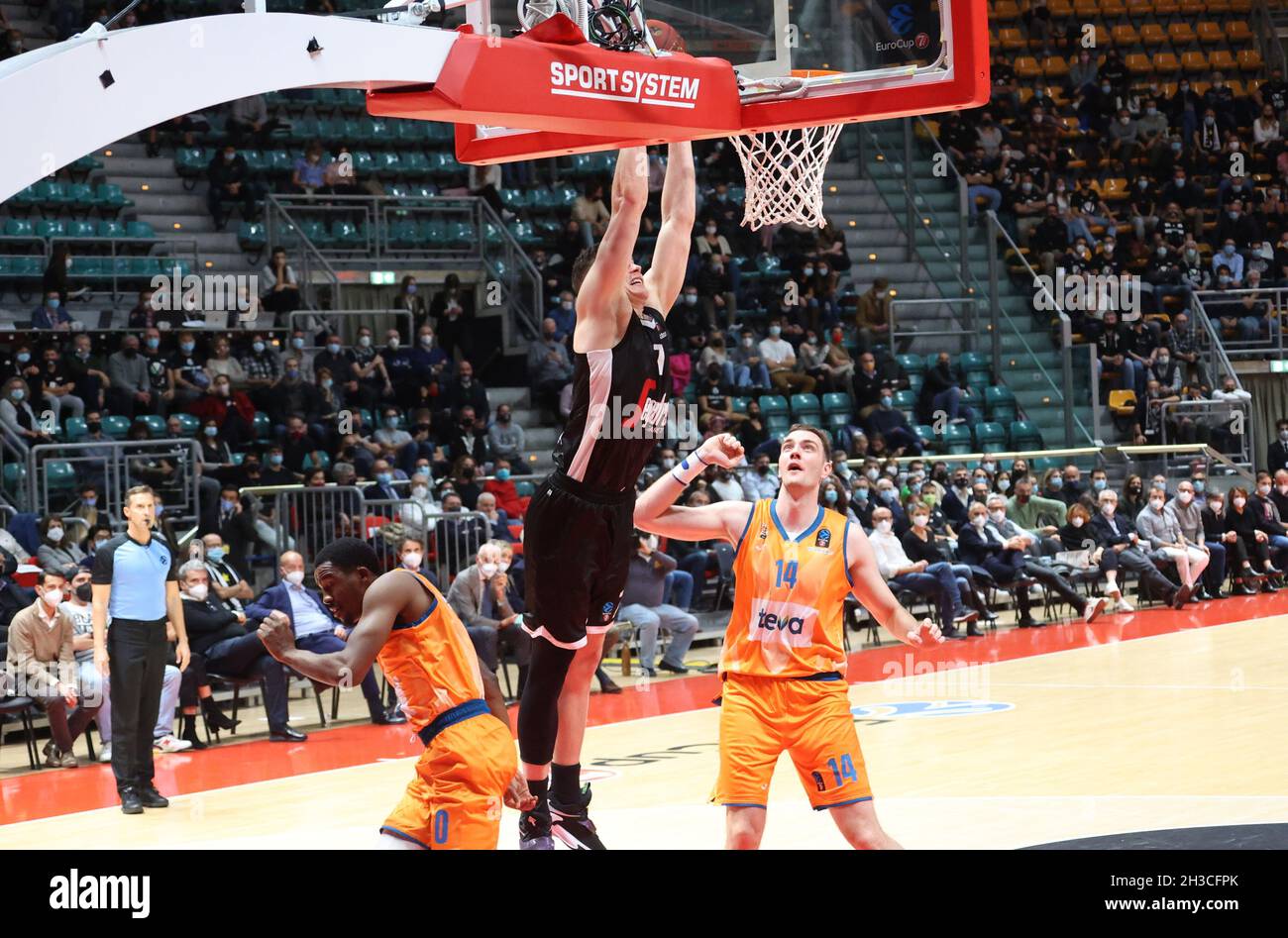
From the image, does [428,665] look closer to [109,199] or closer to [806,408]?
[109,199]

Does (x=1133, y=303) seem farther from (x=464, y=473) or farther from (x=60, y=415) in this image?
(x=60, y=415)

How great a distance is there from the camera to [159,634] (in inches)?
Answer: 380

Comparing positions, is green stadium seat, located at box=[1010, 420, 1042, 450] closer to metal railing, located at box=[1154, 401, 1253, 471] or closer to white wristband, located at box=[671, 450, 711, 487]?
metal railing, located at box=[1154, 401, 1253, 471]

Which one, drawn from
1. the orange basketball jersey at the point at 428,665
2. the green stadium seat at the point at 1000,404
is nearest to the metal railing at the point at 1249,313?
the green stadium seat at the point at 1000,404

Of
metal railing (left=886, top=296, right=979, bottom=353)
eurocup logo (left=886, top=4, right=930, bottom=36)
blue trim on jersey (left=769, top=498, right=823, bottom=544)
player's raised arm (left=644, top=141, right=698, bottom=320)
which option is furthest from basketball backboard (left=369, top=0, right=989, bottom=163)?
metal railing (left=886, top=296, right=979, bottom=353)

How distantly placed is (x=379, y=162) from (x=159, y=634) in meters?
10.9

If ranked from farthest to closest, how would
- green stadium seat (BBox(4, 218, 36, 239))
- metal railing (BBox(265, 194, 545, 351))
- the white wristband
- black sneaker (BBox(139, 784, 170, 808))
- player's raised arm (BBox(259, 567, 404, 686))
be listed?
metal railing (BBox(265, 194, 545, 351)), green stadium seat (BBox(4, 218, 36, 239)), black sneaker (BBox(139, 784, 170, 808)), the white wristband, player's raised arm (BBox(259, 567, 404, 686))

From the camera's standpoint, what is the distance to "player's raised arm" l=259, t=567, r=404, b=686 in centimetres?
477

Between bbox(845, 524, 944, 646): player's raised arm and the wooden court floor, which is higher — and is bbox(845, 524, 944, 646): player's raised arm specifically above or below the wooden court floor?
above

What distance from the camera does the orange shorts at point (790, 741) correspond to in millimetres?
5539

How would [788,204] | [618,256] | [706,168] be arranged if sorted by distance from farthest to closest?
[706,168]
[788,204]
[618,256]

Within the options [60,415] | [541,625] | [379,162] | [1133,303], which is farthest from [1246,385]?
[541,625]

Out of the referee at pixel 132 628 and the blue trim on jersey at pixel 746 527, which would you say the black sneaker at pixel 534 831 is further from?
the referee at pixel 132 628

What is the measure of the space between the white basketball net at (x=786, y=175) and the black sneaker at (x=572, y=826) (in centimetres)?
278
